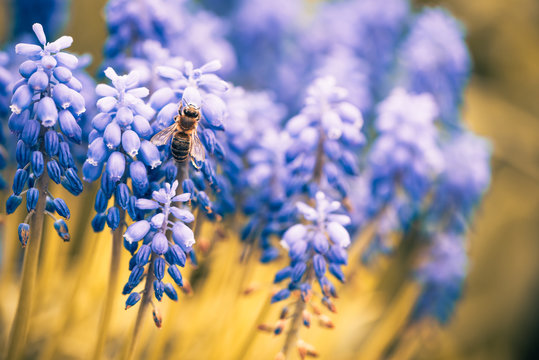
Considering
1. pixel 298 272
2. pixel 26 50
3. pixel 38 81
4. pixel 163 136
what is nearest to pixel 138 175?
pixel 163 136

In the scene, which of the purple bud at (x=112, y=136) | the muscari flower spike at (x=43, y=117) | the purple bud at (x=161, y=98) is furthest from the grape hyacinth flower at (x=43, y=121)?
the purple bud at (x=161, y=98)

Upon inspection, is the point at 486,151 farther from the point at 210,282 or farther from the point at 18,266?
the point at 18,266

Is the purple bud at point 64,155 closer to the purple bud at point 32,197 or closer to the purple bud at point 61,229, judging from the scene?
the purple bud at point 32,197

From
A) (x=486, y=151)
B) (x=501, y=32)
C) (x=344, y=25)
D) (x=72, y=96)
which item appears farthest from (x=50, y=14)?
(x=501, y=32)

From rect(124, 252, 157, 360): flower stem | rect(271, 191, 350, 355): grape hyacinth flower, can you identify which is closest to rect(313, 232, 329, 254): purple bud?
rect(271, 191, 350, 355): grape hyacinth flower

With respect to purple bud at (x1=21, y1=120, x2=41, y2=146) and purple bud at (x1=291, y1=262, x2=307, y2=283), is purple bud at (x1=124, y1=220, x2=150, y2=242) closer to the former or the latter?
purple bud at (x1=21, y1=120, x2=41, y2=146)

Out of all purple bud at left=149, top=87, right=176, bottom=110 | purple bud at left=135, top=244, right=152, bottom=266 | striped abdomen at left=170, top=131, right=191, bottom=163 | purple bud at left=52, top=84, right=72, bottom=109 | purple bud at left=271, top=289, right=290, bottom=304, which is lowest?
purple bud at left=135, top=244, right=152, bottom=266

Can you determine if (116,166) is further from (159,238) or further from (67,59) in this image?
(67,59)
